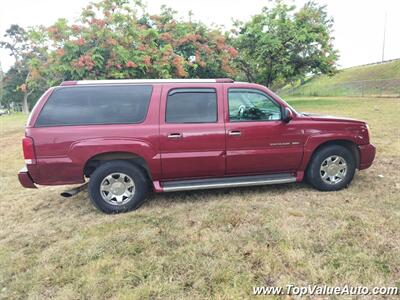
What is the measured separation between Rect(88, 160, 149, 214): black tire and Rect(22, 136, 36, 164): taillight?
77 cm

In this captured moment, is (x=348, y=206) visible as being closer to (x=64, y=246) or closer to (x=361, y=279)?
(x=361, y=279)

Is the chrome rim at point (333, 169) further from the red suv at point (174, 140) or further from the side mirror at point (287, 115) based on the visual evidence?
the side mirror at point (287, 115)

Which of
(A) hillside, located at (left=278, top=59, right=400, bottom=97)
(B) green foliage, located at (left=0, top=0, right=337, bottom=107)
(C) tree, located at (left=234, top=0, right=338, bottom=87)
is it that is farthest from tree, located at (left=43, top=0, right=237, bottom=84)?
(A) hillside, located at (left=278, top=59, right=400, bottom=97)

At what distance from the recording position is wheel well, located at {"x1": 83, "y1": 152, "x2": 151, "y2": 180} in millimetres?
3992

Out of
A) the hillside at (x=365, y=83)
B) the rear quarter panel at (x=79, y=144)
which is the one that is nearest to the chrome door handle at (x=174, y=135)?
the rear quarter panel at (x=79, y=144)

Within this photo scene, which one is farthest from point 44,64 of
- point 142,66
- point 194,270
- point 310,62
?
point 310,62

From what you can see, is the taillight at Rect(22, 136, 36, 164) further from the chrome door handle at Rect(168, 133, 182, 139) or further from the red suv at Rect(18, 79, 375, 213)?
the chrome door handle at Rect(168, 133, 182, 139)

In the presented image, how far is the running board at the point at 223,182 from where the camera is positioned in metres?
4.15

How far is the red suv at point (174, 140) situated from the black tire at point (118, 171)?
14 millimetres

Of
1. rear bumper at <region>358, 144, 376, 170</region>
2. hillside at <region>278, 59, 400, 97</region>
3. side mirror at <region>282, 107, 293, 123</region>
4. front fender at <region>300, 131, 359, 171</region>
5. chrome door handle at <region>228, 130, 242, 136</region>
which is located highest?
hillside at <region>278, 59, 400, 97</region>

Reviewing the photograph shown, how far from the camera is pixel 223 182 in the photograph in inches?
167

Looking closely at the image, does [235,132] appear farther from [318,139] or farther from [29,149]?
[29,149]

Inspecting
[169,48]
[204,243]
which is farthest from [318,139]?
[169,48]

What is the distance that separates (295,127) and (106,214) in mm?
2994
